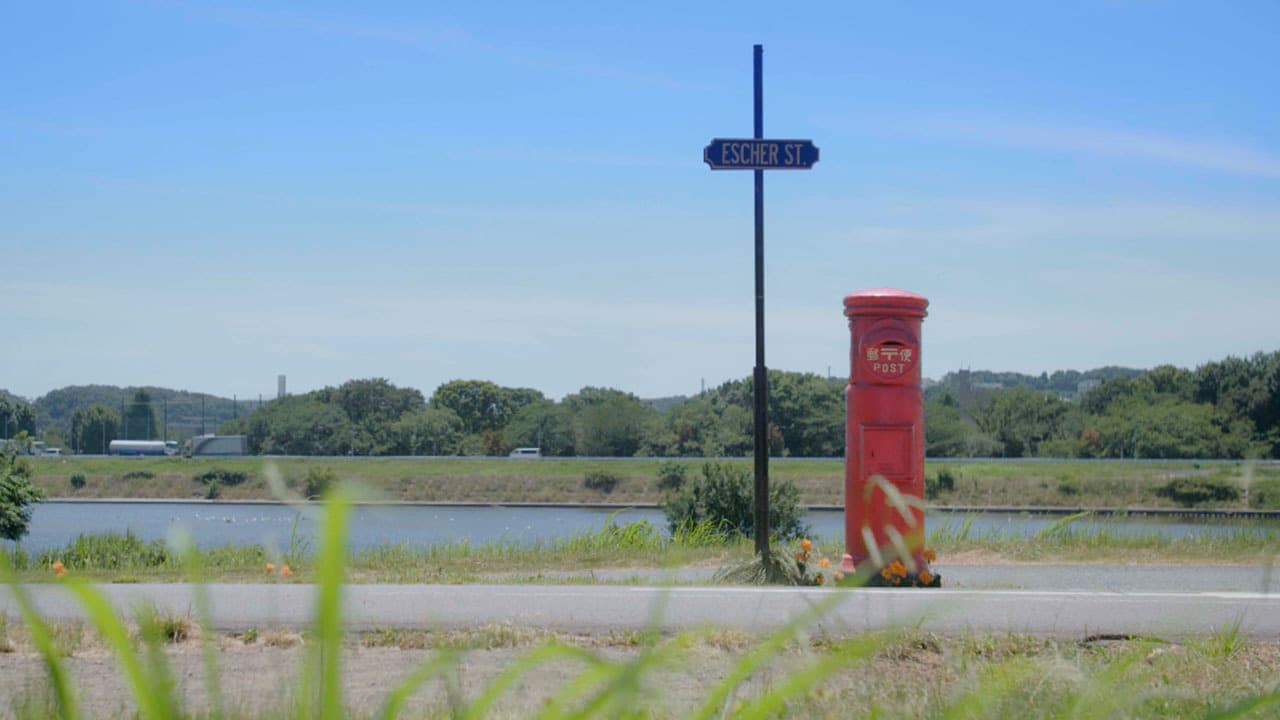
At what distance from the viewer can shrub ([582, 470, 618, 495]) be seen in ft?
149

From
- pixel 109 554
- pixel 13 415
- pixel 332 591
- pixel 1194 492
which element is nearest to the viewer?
pixel 332 591

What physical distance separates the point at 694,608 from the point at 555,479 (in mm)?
39969

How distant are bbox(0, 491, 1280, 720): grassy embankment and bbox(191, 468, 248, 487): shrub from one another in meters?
37.9

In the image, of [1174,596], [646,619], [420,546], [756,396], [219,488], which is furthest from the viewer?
[219,488]

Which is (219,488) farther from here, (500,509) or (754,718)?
(754,718)

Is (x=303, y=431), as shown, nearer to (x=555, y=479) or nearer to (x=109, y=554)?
(x=555, y=479)

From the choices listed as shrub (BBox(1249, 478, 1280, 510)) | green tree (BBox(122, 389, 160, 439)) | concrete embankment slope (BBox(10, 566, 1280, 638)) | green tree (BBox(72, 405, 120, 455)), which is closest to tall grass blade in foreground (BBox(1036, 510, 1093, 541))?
concrete embankment slope (BBox(10, 566, 1280, 638))

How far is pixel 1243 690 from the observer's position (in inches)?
184

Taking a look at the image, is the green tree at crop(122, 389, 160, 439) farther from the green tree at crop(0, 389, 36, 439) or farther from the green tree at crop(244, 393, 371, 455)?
the green tree at crop(244, 393, 371, 455)

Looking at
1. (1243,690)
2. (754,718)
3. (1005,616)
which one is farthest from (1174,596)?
(754,718)

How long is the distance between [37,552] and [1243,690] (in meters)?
12.1

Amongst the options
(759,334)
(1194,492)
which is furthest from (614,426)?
(759,334)

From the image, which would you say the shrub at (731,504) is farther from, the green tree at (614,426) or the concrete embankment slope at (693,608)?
the green tree at (614,426)

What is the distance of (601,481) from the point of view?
45.9 m
